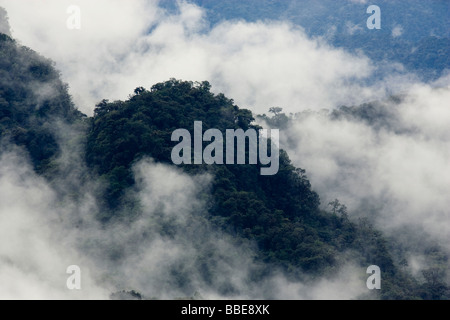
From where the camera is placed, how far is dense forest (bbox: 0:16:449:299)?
33.1 m

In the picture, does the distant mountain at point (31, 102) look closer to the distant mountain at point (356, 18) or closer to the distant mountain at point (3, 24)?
the distant mountain at point (3, 24)

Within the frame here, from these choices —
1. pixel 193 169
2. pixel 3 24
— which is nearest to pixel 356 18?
pixel 3 24

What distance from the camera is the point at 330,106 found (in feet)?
326

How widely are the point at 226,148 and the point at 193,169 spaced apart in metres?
3.83

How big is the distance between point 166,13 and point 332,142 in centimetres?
5663

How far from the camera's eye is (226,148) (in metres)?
38.2

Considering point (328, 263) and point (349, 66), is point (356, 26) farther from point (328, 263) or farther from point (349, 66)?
point (328, 263)

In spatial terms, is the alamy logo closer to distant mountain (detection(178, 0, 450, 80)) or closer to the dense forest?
the dense forest

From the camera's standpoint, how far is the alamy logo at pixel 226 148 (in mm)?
36281

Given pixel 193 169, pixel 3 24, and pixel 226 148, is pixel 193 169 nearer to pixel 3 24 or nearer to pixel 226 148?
pixel 226 148

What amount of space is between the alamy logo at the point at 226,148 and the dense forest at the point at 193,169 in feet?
1.48

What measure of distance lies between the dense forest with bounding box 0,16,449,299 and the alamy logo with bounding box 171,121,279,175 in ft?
1.48

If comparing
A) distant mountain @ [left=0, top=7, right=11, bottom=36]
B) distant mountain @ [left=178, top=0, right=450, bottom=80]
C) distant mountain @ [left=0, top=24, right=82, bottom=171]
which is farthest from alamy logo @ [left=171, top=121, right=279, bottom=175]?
distant mountain @ [left=178, top=0, right=450, bottom=80]
